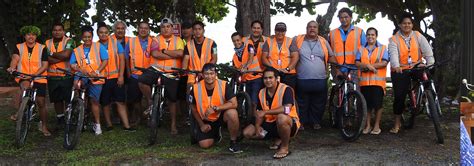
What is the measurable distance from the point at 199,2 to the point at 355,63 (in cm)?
811

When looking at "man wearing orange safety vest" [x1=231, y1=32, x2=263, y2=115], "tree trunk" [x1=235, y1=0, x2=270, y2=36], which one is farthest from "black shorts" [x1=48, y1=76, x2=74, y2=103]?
"tree trunk" [x1=235, y1=0, x2=270, y2=36]

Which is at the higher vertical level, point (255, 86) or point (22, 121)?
point (255, 86)

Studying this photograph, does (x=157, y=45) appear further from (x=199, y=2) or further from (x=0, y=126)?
(x=199, y=2)

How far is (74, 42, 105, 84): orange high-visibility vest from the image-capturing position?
6.83 metres

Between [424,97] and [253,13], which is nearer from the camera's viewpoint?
[424,97]

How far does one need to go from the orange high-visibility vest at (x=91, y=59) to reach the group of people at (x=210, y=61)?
0.04 ft

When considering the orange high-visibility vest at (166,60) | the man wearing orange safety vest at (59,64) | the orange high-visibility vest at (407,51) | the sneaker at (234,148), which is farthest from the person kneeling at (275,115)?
the man wearing orange safety vest at (59,64)

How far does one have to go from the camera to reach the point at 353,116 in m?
6.40

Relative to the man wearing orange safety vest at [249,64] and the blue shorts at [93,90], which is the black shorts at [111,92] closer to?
the blue shorts at [93,90]

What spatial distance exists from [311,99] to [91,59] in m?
2.95

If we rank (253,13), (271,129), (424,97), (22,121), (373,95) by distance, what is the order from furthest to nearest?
1. (253,13)
2. (373,95)
3. (22,121)
4. (424,97)
5. (271,129)

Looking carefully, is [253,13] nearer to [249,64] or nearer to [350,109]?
[249,64]

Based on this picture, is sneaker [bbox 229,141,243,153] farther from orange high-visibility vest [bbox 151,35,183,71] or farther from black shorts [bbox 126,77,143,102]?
black shorts [bbox 126,77,143,102]

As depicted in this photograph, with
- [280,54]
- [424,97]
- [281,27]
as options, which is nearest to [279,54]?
[280,54]
